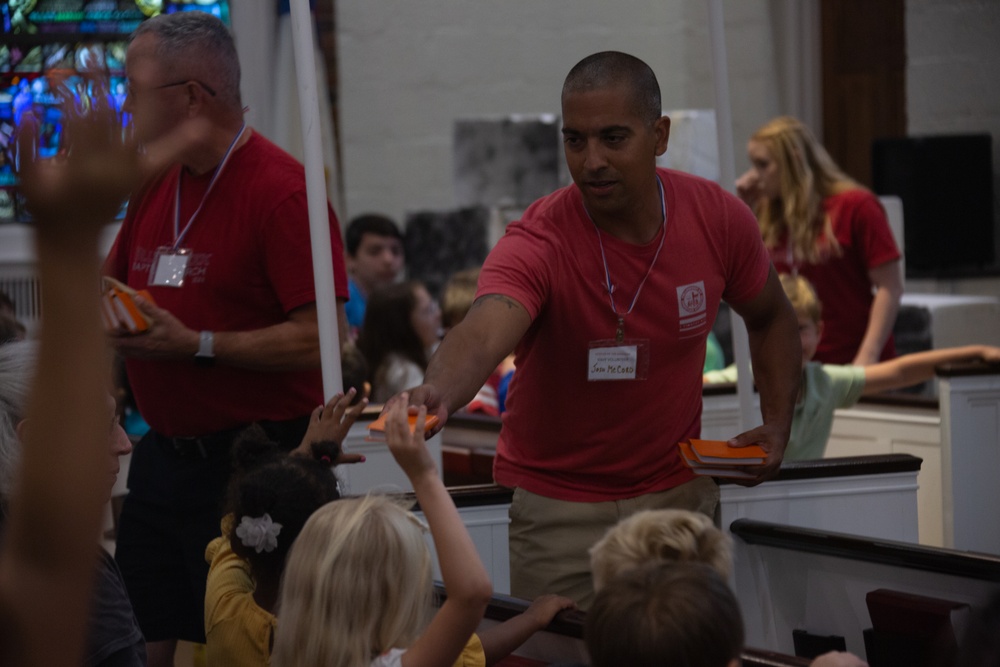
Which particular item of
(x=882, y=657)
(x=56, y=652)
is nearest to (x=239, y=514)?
(x=882, y=657)

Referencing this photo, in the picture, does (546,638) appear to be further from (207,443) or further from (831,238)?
(831,238)

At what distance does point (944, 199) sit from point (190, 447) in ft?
20.8

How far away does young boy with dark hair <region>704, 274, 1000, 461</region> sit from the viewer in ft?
12.1

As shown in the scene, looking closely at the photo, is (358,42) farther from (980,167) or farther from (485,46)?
(980,167)

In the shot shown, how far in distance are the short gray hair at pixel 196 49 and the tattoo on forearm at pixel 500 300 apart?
2.70 ft

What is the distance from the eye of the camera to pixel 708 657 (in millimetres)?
1499

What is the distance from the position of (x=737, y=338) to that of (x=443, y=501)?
6.06 feet

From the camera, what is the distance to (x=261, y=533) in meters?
2.17

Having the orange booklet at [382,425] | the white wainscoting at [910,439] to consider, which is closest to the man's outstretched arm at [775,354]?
the orange booklet at [382,425]

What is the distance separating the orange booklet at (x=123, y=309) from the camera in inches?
96.5

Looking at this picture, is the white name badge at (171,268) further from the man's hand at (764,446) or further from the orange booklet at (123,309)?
the man's hand at (764,446)

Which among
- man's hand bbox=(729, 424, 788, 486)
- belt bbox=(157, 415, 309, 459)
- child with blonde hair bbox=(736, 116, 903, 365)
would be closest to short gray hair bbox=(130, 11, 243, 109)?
belt bbox=(157, 415, 309, 459)

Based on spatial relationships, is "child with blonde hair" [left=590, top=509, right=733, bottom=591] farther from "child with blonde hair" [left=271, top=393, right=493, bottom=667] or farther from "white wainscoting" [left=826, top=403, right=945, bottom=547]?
"white wainscoting" [left=826, top=403, right=945, bottom=547]

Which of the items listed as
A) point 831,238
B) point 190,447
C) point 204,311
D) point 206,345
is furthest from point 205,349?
point 831,238
